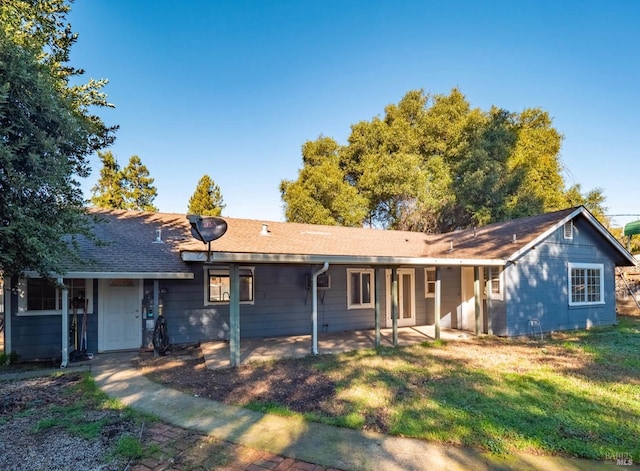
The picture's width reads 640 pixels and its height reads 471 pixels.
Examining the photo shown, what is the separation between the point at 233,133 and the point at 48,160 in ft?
35.1

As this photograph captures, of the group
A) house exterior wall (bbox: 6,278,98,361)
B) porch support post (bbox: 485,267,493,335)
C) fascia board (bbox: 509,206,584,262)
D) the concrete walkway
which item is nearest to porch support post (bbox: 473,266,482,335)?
porch support post (bbox: 485,267,493,335)

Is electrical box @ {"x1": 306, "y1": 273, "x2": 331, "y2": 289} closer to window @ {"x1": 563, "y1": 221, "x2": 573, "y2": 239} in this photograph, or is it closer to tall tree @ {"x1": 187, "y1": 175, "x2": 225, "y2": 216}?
window @ {"x1": 563, "y1": 221, "x2": 573, "y2": 239}

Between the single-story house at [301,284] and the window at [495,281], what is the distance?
0.03 m

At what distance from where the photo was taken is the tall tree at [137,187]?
80.3 feet

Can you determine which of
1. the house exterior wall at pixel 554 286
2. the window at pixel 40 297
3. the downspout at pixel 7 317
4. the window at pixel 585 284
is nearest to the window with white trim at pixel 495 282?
the house exterior wall at pixel 554 286

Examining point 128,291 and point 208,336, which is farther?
point 208,336

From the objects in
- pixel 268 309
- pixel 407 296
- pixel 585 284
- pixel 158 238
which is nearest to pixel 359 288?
pixel 407 296

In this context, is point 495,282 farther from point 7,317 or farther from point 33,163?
point 7,317

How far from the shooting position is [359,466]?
321cm

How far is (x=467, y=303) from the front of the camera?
440 inches

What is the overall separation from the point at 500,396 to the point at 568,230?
28.2 feet

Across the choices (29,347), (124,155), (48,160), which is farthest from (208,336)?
(124,155)

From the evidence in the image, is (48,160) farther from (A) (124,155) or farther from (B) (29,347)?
(A) (124,155)

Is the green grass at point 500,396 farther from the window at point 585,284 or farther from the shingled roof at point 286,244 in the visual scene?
the window at point 585,284
